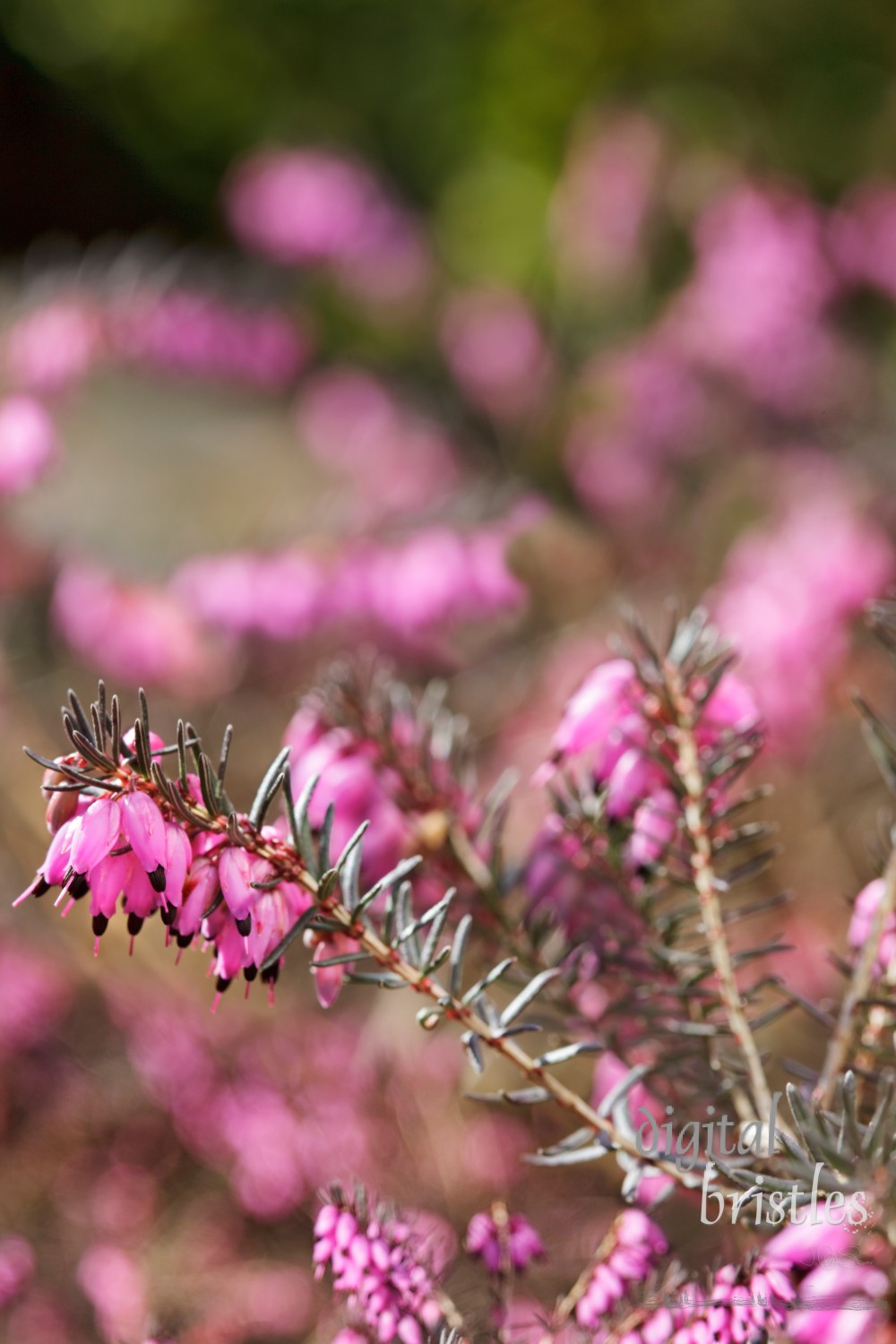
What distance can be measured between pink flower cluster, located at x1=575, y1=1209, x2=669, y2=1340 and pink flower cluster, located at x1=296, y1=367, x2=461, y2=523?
171cm

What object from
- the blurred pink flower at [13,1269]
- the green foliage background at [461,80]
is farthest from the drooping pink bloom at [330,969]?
the green foliage background at [461,80]

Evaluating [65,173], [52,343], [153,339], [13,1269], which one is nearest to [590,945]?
[13,1269]

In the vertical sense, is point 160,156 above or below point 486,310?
above

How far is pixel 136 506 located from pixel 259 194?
1.35 metres

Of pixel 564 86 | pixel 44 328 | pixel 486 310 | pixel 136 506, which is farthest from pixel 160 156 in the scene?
pixel 44 328

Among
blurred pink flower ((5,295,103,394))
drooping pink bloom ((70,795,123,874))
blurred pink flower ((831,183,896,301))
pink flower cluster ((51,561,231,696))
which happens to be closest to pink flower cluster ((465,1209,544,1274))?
drooping pink bloom ((70,795,123,874))

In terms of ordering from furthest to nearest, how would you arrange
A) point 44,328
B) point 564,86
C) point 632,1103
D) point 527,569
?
point 564,86
point 527,569
point 44,328
point 632,1103

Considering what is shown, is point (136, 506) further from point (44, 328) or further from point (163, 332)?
point (44, 328)

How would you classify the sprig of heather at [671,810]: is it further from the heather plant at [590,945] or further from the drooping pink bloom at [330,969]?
the drooping pink bloom at [330,969]

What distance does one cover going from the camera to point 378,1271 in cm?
41

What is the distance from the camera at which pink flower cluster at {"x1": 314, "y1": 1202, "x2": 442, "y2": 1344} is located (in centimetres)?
40

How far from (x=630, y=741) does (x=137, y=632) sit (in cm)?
116

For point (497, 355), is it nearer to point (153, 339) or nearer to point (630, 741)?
point (153, 339)

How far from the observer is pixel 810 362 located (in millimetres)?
2488
